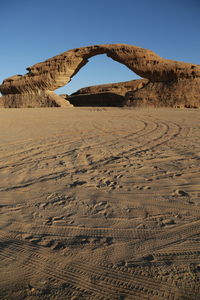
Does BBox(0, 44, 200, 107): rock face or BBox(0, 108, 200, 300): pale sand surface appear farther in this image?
BBox(0, 44, 200, 107): rock face

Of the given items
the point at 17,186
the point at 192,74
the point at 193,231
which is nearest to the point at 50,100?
the point at 192,74

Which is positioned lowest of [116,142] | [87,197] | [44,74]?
[87,197]

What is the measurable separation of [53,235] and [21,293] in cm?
58

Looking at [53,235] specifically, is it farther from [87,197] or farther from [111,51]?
[111,51]

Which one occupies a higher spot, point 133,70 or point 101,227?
point 133,70

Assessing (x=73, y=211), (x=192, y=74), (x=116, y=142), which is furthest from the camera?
(x=192, y=74)

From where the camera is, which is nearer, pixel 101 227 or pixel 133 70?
pixel 101 227

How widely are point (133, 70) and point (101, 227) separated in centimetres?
2005

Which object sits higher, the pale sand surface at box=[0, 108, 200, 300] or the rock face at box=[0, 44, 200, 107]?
the rock face at box=[0, 44, 200, 107]

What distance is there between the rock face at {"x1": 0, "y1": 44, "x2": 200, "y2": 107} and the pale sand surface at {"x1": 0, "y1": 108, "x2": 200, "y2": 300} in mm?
15404

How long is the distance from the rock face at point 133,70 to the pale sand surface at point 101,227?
15404 millimetres

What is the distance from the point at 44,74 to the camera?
22750mm

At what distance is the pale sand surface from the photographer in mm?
1400

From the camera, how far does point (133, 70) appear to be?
20.2 m
